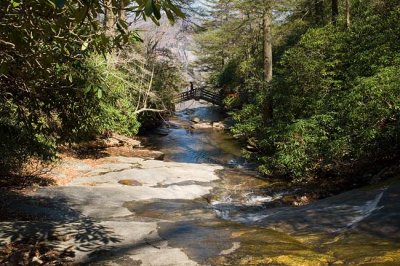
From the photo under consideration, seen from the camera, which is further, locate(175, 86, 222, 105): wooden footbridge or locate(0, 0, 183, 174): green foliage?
locate(175, 86, 222, 105): wooden footbridge

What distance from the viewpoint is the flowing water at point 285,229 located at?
5164 millimetres

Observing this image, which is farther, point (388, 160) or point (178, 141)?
point (178, 141)

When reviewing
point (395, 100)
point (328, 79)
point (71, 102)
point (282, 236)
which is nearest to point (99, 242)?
point (71, 102)

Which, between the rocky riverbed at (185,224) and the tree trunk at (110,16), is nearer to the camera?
the tree trunk at (110,16)

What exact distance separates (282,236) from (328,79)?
974 cm

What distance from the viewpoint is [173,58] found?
92.0 feet

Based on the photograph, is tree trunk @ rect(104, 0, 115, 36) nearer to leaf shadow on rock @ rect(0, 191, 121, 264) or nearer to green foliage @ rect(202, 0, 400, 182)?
leaf shadow on rock @ rect(0, 191, 121, 264)

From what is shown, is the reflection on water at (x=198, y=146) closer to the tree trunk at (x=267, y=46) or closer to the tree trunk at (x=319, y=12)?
the tree trunk at (x=267, y=46)

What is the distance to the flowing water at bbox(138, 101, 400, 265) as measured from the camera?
5.16 meters

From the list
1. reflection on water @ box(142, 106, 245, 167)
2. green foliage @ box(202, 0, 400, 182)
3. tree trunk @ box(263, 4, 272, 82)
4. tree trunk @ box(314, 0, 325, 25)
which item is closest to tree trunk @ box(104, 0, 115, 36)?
green foliage @ box(202, 0, 400, 182)

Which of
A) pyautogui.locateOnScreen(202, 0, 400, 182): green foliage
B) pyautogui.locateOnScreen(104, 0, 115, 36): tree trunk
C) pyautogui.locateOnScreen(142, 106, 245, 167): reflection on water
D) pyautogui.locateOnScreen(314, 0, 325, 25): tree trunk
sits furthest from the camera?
pyautogui.locateOnScreen(314, 0, 325, 25): tree trunk

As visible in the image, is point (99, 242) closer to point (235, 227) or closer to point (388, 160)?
point (235, 227)

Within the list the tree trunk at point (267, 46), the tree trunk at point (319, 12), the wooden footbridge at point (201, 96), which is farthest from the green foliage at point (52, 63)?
the wooden footbridge at point (201, 96)

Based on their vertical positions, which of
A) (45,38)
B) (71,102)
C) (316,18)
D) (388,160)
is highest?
(316,18)
